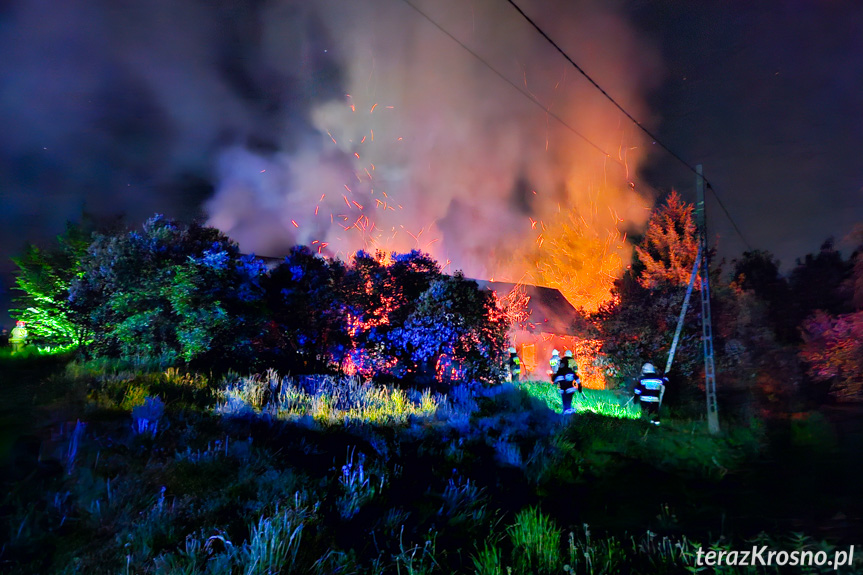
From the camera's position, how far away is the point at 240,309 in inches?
632

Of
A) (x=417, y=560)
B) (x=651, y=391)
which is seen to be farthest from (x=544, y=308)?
(x=417, y=560)

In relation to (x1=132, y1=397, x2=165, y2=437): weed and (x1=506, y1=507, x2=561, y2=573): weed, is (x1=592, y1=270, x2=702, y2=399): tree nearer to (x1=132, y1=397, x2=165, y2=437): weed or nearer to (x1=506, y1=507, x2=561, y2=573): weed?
(x1=506, y1=507, x2=561, y2=573): weed

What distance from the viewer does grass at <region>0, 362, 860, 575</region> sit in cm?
388

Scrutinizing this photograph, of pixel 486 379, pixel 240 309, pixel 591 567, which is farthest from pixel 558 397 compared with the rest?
pixel 591 567

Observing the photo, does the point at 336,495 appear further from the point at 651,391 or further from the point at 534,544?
the point at 651,391

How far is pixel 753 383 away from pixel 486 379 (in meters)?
10.0

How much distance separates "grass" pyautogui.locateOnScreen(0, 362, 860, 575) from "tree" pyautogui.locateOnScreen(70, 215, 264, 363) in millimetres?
5324

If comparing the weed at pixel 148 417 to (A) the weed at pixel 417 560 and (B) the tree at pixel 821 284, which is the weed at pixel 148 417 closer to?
(A) the weed at pixel 417 560

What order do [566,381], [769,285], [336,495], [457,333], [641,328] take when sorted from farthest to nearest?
[769,285] < [641,328] < [457,333] < [566,381] < [336,495]

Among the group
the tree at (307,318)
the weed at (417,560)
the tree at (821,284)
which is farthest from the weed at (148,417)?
the tree at (821,284)

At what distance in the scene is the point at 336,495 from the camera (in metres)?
5.24

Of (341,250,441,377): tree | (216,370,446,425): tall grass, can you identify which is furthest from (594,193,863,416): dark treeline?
(216,370,446,425): tall grass

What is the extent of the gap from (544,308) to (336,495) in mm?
38987

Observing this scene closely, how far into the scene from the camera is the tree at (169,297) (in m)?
15.0
